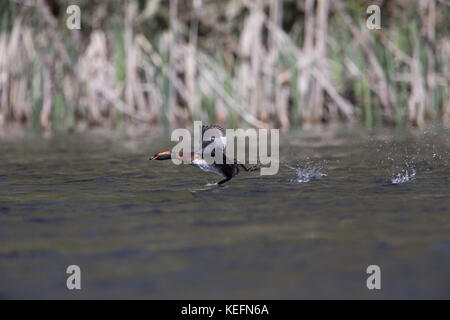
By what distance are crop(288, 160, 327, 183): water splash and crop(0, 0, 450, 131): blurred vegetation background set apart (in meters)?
6.38

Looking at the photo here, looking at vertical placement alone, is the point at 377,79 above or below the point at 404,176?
above

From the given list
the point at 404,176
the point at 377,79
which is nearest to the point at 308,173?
the point at 404,176

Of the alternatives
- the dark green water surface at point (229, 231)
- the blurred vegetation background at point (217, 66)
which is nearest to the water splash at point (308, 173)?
the dark green water surface at point (229, 231)

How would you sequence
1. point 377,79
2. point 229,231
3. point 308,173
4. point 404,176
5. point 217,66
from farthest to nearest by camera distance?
point 217,66, point 377,79, point 308,173, point 404,176, point 229,231

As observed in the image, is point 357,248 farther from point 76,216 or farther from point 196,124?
point 196,124

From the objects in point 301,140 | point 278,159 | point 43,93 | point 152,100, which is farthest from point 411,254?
point 152,100

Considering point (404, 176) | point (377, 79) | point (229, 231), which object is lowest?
point (229, 231)

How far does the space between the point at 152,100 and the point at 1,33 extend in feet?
13.8

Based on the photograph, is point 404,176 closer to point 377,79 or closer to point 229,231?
point 229,231

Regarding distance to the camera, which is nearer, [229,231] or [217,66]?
[229,231]

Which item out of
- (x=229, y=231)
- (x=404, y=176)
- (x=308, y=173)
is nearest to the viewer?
(x=229, y=231)

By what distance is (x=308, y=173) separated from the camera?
23.2ft

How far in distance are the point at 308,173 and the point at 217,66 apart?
9704 mm

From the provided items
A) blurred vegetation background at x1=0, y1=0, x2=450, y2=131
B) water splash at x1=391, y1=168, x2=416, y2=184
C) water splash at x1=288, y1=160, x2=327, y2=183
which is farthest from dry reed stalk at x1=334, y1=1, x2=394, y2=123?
water splash at x1=391, y1=168, x2=416, y2=184
